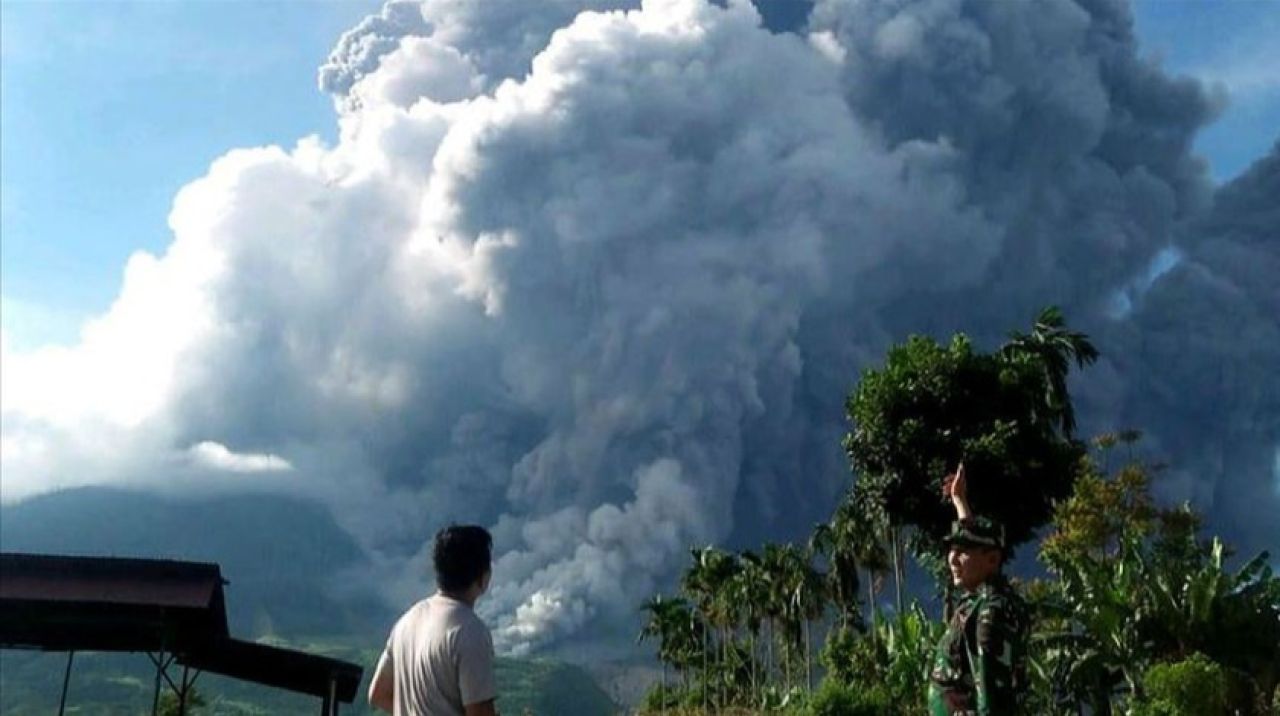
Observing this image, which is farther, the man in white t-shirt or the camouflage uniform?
the camouflage uniform

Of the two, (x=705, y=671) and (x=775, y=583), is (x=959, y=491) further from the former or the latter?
(x=705, y=671)

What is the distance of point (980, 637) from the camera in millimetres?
5664

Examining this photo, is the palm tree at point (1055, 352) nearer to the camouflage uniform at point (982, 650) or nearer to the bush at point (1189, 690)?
the bush at point (1189, 690)

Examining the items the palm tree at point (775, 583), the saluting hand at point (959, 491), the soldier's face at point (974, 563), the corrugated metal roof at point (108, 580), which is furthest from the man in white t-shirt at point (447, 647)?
the palm tree at point (775, 583)

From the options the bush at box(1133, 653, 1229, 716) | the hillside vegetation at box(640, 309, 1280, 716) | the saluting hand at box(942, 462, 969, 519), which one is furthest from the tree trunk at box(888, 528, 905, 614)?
the saluting hand at box(942, 462, 969, 519)

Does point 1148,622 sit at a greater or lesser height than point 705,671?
lesser

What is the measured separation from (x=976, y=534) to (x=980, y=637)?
486mm

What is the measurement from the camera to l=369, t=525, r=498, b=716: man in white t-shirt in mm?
4684

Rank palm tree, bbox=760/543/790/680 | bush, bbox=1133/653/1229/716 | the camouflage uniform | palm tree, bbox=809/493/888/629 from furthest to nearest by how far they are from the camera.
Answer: palm tree, bbox=760/543/790/680, palm tree, bbox=809/493/888/629, bush, bbox=1133/653/1229/716, the camouflage uniform

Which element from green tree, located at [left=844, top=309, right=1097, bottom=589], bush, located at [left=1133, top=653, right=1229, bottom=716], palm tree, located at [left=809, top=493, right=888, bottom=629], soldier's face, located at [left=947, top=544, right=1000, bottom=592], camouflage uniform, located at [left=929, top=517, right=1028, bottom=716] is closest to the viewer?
camouflage uniform, located at [left=929, top=517, right=1028, bottom=716]

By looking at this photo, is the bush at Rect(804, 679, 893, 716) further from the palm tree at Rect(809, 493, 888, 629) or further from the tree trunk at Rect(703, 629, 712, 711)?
the tree trunk at Rect(703, 629, 712, 711)

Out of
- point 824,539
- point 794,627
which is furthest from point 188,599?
point 794,627

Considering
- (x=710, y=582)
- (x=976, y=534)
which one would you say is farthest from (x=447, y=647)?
(x=710, y=582)

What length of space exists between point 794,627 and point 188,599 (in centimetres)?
5785
